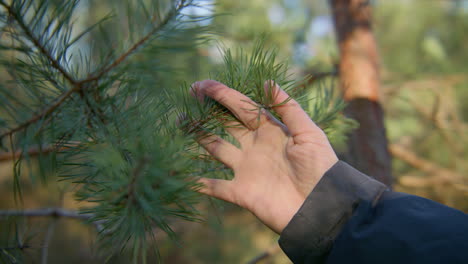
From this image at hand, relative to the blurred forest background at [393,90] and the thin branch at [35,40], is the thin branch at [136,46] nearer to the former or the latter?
the thin branch at [35,40]

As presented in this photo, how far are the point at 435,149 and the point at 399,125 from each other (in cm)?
38

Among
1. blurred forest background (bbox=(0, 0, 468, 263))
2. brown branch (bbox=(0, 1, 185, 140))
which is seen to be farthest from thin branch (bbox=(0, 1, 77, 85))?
blurred forest background (bbox=(0, 0, 468, 263))

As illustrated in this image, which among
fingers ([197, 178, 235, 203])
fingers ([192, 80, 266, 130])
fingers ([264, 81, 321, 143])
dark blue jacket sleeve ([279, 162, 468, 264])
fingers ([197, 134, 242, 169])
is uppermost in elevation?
fingers ([192, 80, 266, 130])

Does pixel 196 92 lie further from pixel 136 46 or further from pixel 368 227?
pixel 368 227

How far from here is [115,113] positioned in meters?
0.33

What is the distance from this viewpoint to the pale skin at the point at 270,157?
381 millimetres

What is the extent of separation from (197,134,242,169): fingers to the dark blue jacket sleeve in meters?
0.12

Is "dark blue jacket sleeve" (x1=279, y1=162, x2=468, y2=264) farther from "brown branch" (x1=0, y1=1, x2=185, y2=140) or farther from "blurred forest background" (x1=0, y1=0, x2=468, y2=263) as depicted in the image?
"blurred forest background" (x1=0, y1=0, x2=468, y2=263)

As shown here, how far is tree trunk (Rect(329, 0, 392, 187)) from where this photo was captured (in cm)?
79

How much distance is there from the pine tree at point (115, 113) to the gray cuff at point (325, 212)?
0.12m

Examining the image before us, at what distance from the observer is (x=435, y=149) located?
1945 mm

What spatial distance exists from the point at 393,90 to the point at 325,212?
3.69ft

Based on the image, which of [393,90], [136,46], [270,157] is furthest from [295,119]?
[393,90]

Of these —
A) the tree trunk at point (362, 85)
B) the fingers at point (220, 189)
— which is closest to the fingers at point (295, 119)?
the fingers at point (220, 189)
